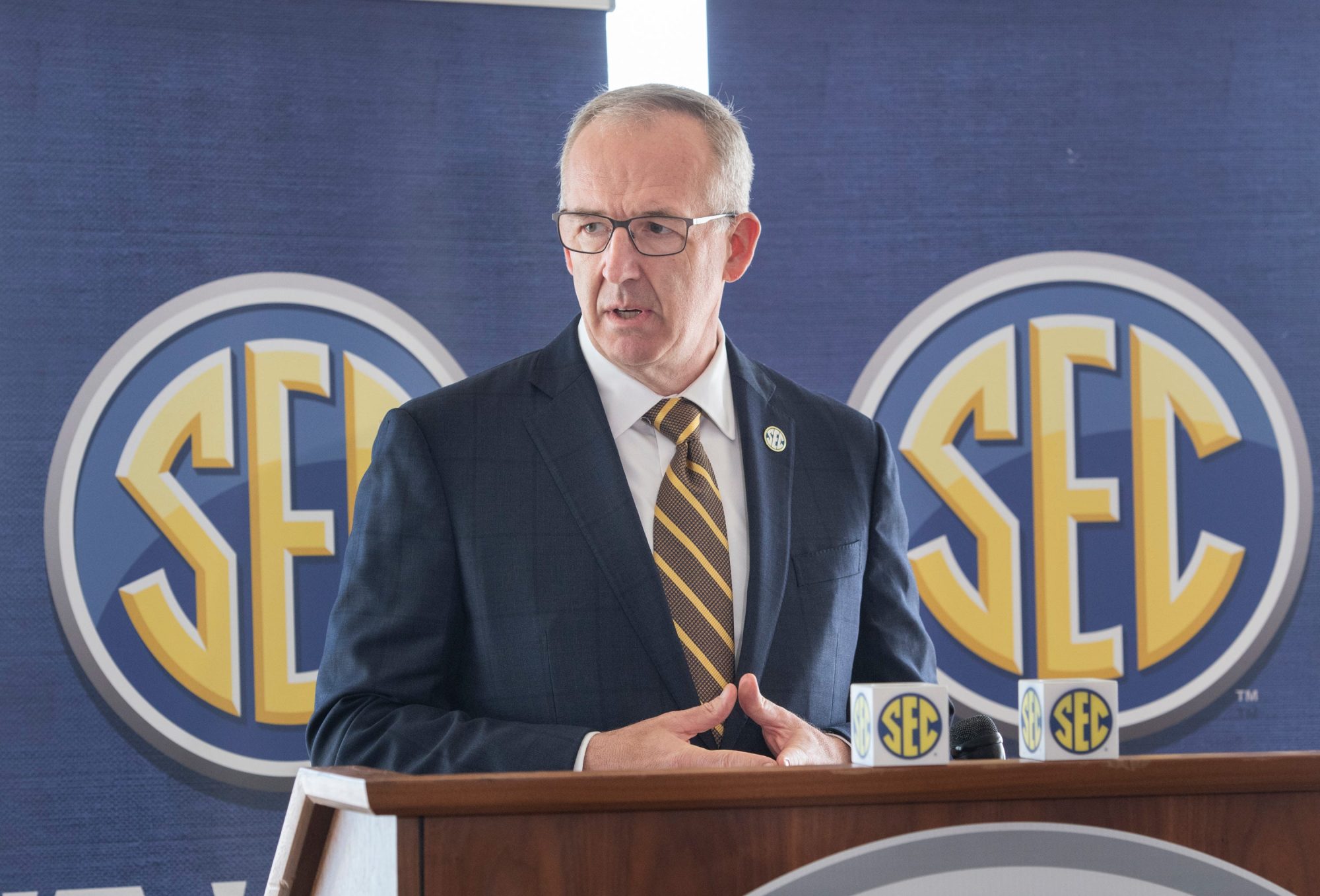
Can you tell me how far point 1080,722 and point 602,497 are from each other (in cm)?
83

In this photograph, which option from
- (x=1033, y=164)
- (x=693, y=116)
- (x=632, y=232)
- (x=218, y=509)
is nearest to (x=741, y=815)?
(x=632, y=232)

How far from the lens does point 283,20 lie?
2676 millimetres

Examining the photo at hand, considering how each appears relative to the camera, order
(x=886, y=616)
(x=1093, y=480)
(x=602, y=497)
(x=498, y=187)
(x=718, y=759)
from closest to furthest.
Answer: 1. (x=718, y=759)
2. (x=602, y=497)
3. (x=886, y=616)
4. (x=498, y=187)
5. (x=1093, y=480)

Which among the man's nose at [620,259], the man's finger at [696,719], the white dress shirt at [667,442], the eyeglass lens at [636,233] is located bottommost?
the man's finger at [696,719]

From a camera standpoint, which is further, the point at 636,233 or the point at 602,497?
the point at 636,233

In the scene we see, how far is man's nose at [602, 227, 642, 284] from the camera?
6.33 ft

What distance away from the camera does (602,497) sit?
1.86 meters

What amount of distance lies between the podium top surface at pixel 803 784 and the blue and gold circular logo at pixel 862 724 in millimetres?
62

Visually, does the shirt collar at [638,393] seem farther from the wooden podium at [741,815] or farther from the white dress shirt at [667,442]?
the wooden podium at [741,815]

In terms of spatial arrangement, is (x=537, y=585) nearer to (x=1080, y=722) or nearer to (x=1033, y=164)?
(x=1080, y=722)

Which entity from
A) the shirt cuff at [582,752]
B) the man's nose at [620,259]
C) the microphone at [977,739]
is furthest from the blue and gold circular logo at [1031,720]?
the man's nose at [620,259]

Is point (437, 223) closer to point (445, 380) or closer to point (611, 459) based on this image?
point (445, 380)

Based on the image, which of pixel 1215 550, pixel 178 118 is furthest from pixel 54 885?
pixel 1215 550

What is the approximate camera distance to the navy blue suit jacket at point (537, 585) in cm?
177
